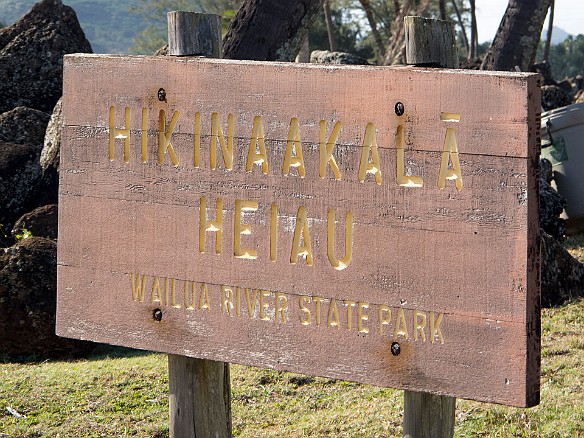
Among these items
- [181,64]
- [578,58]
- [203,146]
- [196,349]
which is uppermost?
[578,58]

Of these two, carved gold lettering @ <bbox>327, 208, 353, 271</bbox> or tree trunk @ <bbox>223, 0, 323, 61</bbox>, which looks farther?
tree trunk @ <bbox>223, 0, 323, 61</bbox>

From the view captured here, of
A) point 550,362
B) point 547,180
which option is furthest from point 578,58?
point 550,362

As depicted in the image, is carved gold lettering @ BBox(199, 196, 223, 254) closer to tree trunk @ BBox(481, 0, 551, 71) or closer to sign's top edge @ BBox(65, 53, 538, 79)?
sign's top edge @ BBox(65, 53, 538, 79)

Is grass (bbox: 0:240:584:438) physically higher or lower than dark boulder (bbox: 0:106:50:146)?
lower

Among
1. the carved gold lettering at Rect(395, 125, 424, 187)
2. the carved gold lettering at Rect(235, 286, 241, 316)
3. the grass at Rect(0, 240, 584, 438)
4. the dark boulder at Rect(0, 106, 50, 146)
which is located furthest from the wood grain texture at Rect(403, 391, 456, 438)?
the dark boulder at Rect(0, 106, 50, 146)

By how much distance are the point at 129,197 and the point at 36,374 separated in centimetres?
311

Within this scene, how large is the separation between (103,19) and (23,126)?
4231 inches

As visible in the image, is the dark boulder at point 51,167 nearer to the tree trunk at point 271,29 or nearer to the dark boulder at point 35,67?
the dark boulder at point 35,67

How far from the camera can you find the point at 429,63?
126 inches

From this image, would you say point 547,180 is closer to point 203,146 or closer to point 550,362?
point 550,362

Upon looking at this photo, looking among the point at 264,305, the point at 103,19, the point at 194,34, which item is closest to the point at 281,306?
the point at 264,305

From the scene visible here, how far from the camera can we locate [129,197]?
3.57 meters

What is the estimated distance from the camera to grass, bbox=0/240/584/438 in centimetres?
513

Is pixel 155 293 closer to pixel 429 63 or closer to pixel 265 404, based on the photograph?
pixel 429 63
